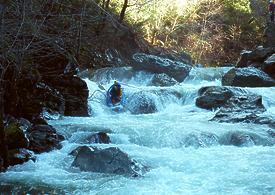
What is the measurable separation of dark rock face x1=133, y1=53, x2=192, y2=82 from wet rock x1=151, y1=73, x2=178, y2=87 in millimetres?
340

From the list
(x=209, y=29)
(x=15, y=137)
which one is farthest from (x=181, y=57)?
Result: (x=15, y=137)

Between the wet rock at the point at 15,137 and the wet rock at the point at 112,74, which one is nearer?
the wet rock at the point at 15,137

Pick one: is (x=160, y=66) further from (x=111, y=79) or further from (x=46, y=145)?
(x=46, y=145)

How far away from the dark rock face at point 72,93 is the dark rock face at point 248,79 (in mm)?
5614

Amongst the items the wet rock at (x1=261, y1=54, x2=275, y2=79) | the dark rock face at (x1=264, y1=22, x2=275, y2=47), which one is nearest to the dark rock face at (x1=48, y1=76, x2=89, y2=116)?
the wet rock at (x1=261, y1=54, x2=275, y2=79)

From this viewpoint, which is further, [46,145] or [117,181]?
[46,145]

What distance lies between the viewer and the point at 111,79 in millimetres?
15383

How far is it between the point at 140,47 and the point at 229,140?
1129cm

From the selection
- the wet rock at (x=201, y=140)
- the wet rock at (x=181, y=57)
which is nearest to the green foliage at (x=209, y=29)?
the wet rock at (x=181, y=57)

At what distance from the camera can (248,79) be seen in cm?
1462

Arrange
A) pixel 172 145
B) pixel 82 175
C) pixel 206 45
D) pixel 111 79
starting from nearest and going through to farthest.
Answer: pixel 82 175 → pixel 172 145 → pixel 111 79 → pixel 206 45

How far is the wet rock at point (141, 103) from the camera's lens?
491 inches

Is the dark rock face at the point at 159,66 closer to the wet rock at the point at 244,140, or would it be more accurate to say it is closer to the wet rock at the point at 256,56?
the wet rock at the point at 256,56

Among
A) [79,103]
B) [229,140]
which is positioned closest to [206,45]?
[79,103]
